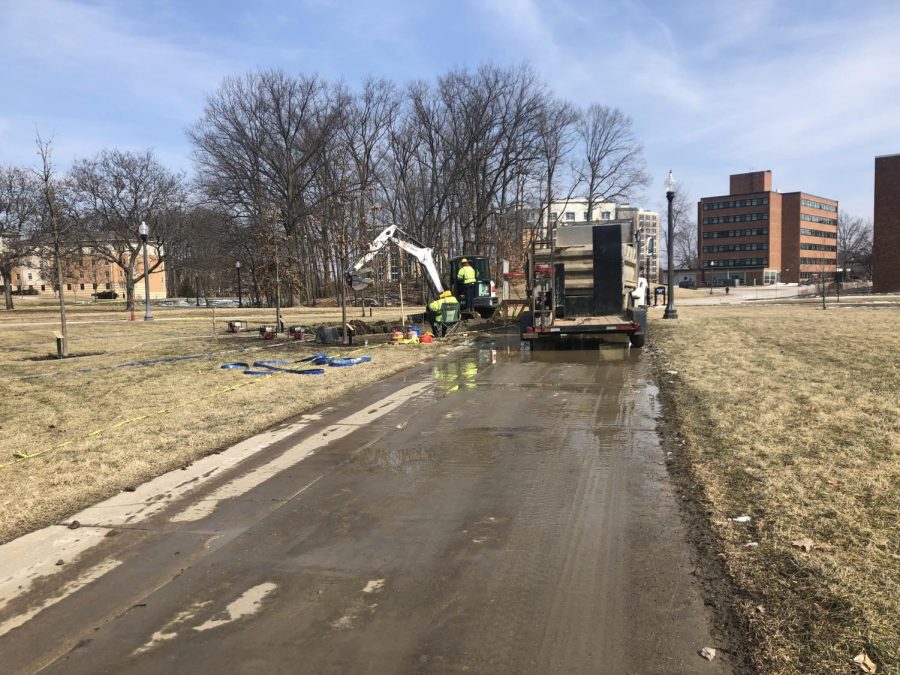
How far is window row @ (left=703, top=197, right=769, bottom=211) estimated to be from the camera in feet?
368

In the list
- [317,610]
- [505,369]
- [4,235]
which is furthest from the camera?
[4,235]

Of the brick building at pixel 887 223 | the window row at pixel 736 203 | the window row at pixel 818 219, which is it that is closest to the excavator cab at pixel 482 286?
the brick building at pixel 887 223

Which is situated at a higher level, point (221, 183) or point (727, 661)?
point (221, 183)

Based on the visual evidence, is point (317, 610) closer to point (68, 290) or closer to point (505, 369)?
point (505, 369)

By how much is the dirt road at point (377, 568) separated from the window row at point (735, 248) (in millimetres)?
120871

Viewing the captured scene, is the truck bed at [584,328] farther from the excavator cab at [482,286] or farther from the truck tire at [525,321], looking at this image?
the excavator cab at [482,286]

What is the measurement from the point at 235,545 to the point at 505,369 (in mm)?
8177

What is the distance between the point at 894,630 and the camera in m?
2.79

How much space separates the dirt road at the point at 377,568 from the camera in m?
2.85

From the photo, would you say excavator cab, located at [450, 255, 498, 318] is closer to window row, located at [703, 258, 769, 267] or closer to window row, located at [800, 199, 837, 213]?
window row, located at [703, 258, 769, 267]

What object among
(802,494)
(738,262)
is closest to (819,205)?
(738,262)

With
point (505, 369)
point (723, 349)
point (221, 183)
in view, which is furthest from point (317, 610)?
point (221, 183)

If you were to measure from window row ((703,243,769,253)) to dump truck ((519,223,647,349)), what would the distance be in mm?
110505

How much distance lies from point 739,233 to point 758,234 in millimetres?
3385
